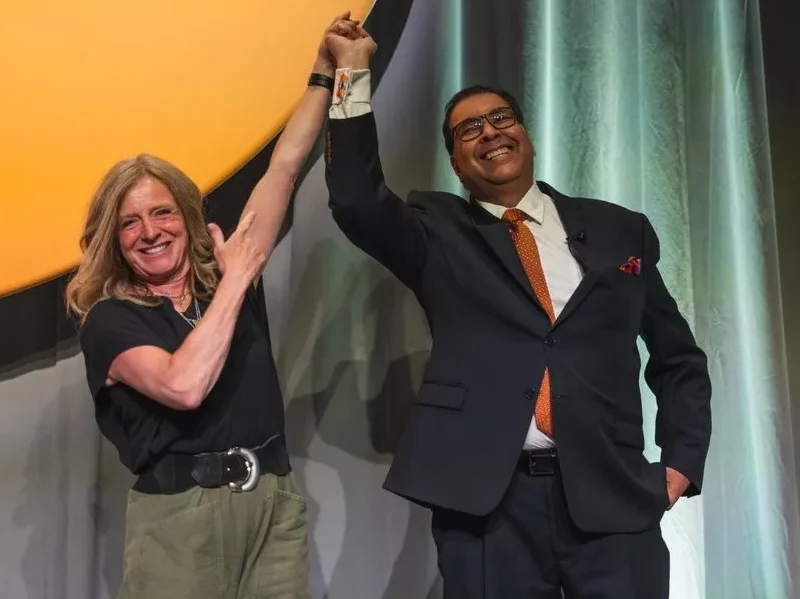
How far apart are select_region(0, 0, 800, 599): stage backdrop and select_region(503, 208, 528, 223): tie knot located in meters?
0.36

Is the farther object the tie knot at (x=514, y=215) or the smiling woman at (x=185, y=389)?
the tie knot at (x=514, y=215)

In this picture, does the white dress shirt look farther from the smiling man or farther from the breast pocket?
the breast pocket

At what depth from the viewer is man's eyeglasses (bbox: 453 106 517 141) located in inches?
51.7

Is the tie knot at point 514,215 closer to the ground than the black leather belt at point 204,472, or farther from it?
farther from it

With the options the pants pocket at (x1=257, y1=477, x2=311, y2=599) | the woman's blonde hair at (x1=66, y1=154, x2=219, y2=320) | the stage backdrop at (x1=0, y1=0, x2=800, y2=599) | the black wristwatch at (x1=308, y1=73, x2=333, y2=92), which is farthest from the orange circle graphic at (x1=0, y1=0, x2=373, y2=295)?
the pants pocket at (x1=257, y1=477, x2=311, y2=599)

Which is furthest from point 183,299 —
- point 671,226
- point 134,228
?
point 671,226

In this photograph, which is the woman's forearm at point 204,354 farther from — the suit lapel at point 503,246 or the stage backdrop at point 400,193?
the stage backdrop at point 400,193

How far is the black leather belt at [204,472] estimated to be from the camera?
1088 millimetres

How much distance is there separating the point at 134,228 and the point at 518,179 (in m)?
0.60

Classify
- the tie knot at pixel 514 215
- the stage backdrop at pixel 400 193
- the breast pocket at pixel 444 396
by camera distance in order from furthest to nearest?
the stage backdrop at pixel 400 193 → the tie knot at pixel 514 215 → the breast pocket at pixel 444 396

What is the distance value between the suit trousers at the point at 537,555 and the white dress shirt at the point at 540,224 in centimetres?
8

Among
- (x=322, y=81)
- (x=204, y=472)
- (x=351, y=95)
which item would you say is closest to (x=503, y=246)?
(x=351, y=95)

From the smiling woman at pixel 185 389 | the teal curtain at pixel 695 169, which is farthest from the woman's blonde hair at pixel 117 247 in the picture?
the teal curtain at pixel 695 169

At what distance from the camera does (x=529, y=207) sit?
4.26 feet
